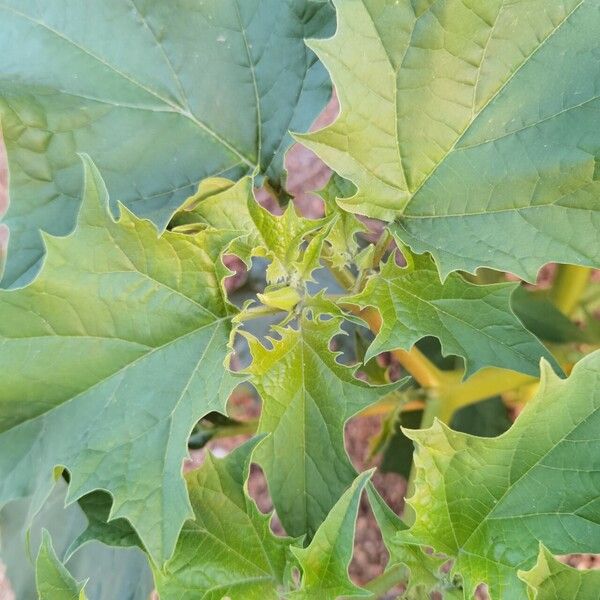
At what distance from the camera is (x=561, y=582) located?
561 mm

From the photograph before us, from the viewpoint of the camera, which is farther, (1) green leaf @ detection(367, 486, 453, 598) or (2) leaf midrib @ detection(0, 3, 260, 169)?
(2) leaf midrib @ detection(0, 3, 260, 169)

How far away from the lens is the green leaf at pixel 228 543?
2.28 feet

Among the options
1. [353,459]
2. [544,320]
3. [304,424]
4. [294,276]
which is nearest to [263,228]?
[294,276]

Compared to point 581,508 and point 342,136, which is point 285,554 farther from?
point 342,136

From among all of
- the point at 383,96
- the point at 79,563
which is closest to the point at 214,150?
the point at 383,96

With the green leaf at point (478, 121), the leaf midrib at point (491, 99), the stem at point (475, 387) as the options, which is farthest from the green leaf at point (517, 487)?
the stem at point (475, 387)

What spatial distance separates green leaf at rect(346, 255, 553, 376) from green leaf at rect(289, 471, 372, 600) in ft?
0.45

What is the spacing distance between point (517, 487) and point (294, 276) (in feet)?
0.91

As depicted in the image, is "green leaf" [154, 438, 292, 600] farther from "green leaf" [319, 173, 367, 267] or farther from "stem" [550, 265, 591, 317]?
"stem" [550, 265, 591, 317]

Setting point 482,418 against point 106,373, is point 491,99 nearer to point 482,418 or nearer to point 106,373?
point 106,373

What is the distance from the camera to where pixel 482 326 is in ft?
2.31

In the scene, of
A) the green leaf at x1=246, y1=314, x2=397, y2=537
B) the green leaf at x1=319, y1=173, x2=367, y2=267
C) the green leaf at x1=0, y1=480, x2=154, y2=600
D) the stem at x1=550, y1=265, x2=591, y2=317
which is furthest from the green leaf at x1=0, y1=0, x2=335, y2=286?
the stem at x1=550, y1=265, x2=591, y2=317

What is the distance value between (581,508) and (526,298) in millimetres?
561

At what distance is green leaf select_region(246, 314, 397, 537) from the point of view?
2.36ft
